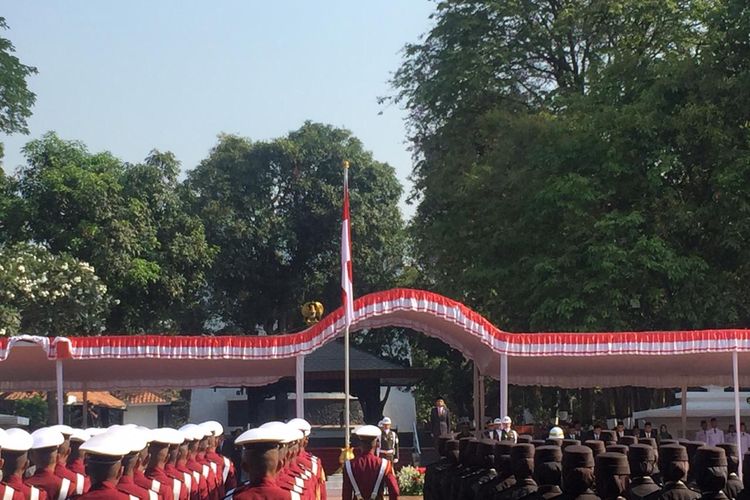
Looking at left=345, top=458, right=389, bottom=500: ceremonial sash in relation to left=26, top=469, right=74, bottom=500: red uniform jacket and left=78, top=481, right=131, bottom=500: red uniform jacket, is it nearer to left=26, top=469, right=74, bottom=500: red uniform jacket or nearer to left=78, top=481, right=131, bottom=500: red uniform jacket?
left=26, top=469, right=74, bottom=500: red uniform jacket

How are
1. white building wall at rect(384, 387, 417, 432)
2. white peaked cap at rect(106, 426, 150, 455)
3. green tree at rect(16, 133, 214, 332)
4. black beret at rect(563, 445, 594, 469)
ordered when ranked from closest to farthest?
white peaked cap at rect(106, 426, 150, 455)
black beret at rect(563, 445, 594, 469)
green tree at rect(16, 133, 214, 332)
white building wall at rect(384, 387, 417, 432)

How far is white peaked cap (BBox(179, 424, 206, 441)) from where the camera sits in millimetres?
10023

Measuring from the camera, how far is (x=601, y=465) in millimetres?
6914

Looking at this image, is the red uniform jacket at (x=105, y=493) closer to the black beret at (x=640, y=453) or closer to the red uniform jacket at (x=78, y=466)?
the red uniform jacket at (x=78, y=466)

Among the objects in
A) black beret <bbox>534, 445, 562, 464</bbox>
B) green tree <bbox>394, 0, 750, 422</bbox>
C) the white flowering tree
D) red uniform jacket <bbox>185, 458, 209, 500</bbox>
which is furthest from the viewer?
the white flowering tree

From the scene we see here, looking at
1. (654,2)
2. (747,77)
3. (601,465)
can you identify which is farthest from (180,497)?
(654,2)

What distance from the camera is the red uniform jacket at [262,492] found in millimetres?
6246

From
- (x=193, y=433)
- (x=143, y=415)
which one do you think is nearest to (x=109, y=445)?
(x=193, y=433)

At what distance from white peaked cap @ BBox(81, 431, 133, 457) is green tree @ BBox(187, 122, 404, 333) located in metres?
41.3

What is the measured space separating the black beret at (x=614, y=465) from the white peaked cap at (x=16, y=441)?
376 centimetres

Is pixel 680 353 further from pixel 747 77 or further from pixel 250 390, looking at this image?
pixel 250 390

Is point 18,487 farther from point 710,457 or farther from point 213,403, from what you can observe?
point 213,403

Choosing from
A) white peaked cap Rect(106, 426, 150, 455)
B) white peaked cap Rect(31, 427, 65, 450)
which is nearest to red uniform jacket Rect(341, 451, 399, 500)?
white peaked cap Rect(31, 427, 65, 450)

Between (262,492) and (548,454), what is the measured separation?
94.3 inches
